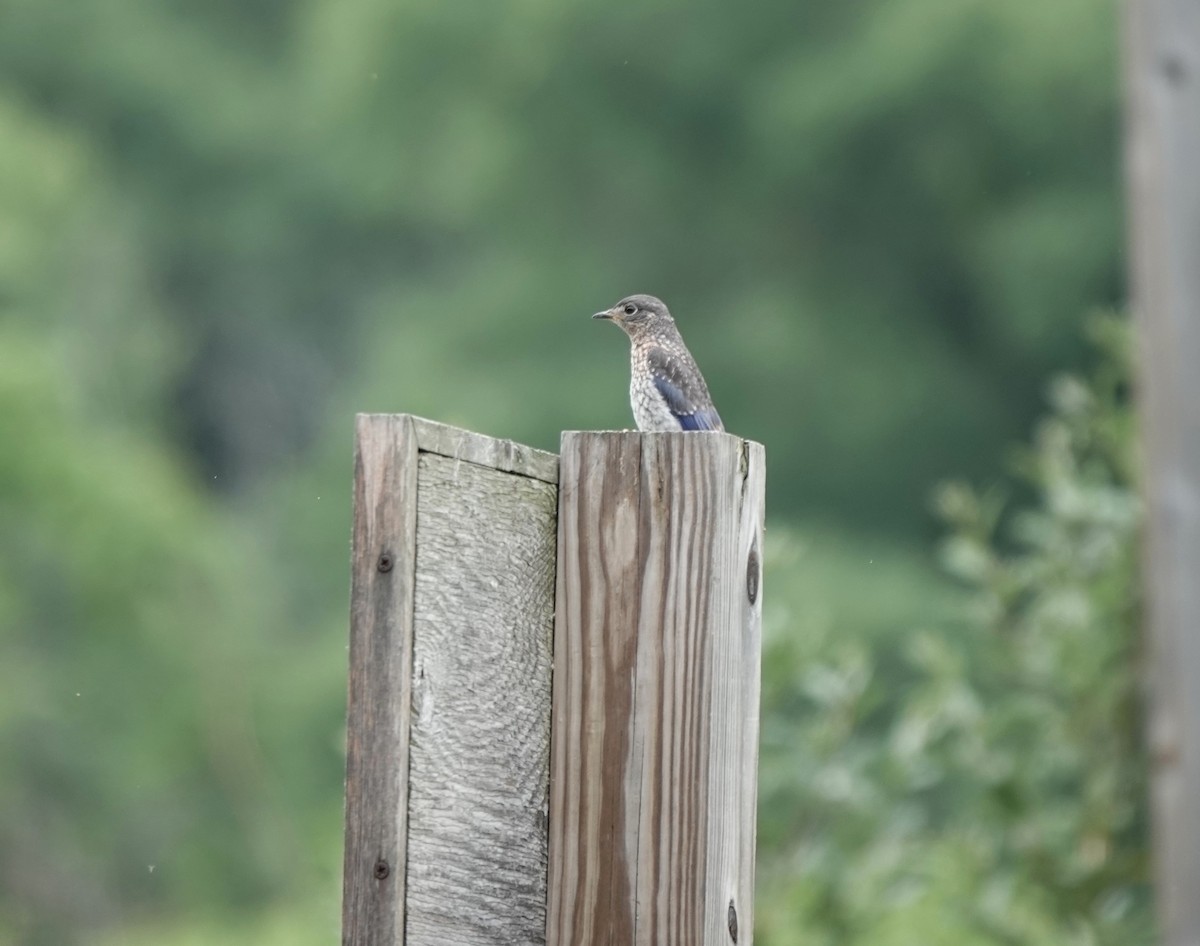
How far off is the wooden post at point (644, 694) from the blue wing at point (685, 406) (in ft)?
7.52

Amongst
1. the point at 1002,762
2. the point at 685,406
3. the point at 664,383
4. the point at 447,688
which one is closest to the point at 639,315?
the point at 664,383

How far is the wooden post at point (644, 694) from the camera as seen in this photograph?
2.04 metres

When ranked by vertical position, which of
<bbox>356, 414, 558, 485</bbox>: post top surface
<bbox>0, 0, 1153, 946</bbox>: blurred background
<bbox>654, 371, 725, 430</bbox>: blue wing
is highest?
<bbox>0, 0, 1153, 946</bbox>: blurred background

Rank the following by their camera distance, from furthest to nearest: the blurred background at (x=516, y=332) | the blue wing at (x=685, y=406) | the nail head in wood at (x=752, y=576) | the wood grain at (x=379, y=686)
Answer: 1. the blurred background at (x=516, y=332)
2. the blue wing at (x=685, y=406)
3. the nail head in wood at (x=752, y=576)
4. the wood grain at (x=379, y=686)

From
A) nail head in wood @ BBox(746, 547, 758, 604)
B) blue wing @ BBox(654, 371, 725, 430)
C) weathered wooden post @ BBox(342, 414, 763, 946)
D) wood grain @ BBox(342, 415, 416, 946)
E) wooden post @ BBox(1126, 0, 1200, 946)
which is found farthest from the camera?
blue wing @ BBox(654, 371, 725, 430)

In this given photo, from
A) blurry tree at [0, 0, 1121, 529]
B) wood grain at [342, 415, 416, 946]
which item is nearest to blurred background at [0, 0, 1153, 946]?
blurry tree at [0, 0, 1121, 529]

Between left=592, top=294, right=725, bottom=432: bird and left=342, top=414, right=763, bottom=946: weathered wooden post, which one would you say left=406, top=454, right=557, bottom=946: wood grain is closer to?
left=342, top=414, right=763, bottom=946: weathered wooden post

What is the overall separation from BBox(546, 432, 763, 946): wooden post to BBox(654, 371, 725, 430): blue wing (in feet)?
7.52

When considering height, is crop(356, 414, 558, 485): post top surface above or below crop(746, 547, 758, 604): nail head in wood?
above

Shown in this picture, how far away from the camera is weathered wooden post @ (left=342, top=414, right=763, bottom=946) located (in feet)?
6.42

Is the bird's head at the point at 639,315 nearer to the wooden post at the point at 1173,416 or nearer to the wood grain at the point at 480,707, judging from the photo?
the wooden post at the point at 1173,416

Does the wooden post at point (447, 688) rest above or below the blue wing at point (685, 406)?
below

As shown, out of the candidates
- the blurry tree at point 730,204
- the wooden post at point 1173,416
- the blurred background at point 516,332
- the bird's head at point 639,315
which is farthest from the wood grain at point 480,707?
the blurry tree at point 730,204

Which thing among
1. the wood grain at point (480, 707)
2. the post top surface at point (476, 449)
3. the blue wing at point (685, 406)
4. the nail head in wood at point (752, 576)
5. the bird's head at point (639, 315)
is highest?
the bird's head at point (639, 315)
